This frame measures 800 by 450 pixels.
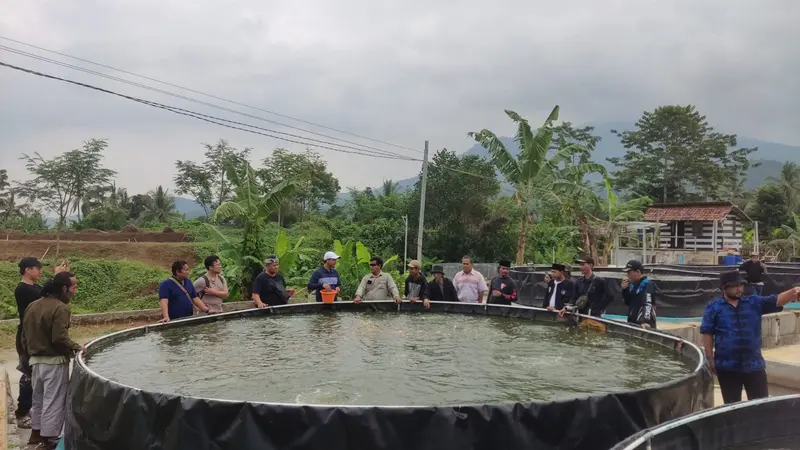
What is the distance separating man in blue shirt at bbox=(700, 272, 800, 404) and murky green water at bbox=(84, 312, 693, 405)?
1.39 feet

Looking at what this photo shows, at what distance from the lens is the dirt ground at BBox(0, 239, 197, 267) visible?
23.8 m

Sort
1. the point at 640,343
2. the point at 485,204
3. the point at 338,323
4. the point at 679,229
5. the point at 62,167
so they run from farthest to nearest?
the point at 62,167 → the point at 679,229 → the point at 485,204 → the point at 338,323 → the point at 640,343

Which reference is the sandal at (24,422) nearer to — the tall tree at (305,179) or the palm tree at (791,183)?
the tall tree at (305,179)

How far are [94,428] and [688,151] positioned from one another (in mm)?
52359

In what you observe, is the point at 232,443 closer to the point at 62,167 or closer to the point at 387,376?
the point at 387,376

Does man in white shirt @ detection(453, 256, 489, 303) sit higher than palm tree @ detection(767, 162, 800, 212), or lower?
lower

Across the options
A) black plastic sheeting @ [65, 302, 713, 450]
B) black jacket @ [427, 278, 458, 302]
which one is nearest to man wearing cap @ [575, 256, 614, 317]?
black jacket @ [427, 278, 458, 302]

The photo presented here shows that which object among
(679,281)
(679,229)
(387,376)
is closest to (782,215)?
(679,229)

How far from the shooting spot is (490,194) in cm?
2456

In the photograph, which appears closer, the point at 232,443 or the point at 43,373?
the point at 232,443

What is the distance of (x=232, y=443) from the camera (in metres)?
3.48

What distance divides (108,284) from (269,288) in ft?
34.7

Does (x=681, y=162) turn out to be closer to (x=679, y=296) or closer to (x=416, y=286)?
(x=679, y=296)

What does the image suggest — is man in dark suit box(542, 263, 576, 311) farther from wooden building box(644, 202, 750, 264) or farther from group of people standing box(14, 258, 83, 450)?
wooden building box(644, 202, 750, 264)
